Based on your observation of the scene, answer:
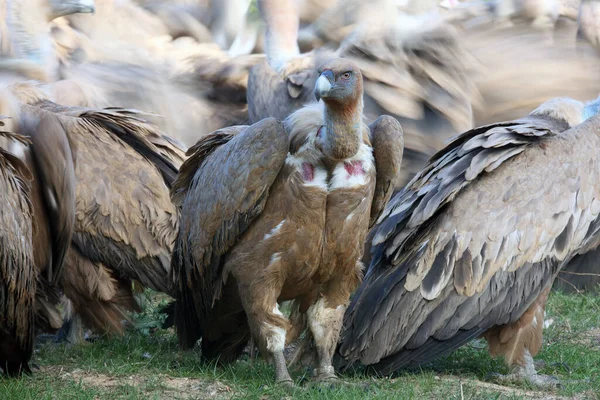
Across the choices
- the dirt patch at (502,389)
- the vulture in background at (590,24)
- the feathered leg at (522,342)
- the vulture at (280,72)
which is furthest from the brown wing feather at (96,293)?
the vulture in background at (590,24)

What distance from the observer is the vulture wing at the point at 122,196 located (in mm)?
6824

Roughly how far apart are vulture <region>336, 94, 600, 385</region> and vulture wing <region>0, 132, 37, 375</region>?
5.65 feet

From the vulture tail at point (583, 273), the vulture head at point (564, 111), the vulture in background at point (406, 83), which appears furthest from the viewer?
the vulture in background at point (406, 83)

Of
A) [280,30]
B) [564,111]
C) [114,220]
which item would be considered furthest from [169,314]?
[280,30]

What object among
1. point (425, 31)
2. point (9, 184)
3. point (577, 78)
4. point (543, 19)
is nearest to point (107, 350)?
point (9, 184)

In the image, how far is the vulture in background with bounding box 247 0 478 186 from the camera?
9234mm

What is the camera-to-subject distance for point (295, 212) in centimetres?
→ 536

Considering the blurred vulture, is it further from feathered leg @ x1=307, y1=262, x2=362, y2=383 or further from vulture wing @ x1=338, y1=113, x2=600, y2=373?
vulture wing @ x1=338, y1=113, x2=600, y2=373

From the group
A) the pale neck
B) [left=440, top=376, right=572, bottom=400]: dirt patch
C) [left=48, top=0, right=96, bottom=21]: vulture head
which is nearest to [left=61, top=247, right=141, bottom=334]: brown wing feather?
[left=440, top=376, right=572, bottom=400]: dirt patch

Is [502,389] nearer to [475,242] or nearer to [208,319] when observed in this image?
[475,242]

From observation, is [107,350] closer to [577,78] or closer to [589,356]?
[589,356]

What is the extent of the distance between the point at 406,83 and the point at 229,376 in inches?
167

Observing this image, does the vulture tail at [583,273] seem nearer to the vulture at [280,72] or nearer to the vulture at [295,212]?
the vulture at [280,72]

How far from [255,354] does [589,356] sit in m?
2.03
